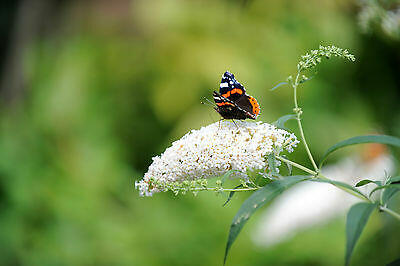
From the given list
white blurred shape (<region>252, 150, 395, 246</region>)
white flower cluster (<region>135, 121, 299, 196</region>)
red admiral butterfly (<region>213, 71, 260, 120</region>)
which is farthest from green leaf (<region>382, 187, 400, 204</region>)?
white blurred shape (<region>252, 150, 395, 246</region>)

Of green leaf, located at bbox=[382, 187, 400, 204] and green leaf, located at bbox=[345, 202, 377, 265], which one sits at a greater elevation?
green leaf, located at bbox=[382, 187, 400, 204]

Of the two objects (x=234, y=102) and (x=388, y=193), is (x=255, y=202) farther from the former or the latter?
(x=234, y=102)

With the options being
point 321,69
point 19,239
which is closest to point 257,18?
point 321,69

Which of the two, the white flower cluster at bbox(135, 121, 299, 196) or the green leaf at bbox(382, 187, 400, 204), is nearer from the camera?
the green leaf at bbox(382, 187, 400, 204)

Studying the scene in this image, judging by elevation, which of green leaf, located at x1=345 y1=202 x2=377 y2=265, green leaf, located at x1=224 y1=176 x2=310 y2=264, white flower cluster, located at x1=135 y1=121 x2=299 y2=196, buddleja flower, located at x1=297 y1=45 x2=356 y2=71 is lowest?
green leaf, located at x1=345 y1=202 x2=377 y2=265

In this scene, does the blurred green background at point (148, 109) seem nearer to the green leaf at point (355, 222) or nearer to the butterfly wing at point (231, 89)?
the butterfly wing at point (231, 89)

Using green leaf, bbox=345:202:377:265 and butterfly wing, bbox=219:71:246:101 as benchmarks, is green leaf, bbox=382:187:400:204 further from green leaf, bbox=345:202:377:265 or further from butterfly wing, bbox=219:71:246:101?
butterfly wing, bbox=219:71:246:101

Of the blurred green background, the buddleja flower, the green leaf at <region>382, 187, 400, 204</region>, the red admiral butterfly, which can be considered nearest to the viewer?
the green leaf at <region>382, 187, 400, 204</region>

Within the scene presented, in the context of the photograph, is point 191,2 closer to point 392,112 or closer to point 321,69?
point 321,69

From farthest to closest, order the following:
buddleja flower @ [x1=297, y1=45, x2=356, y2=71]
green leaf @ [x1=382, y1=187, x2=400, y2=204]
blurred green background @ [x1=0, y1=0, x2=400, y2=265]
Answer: blurred green background @ [x1=0, y1=0, x2=400, y2=265] < buddleja flower @ [x1=297, y1=45, x2=356, y2=71] < green leaf @ [x1=382, y1=187, x2=400, y2=204]
